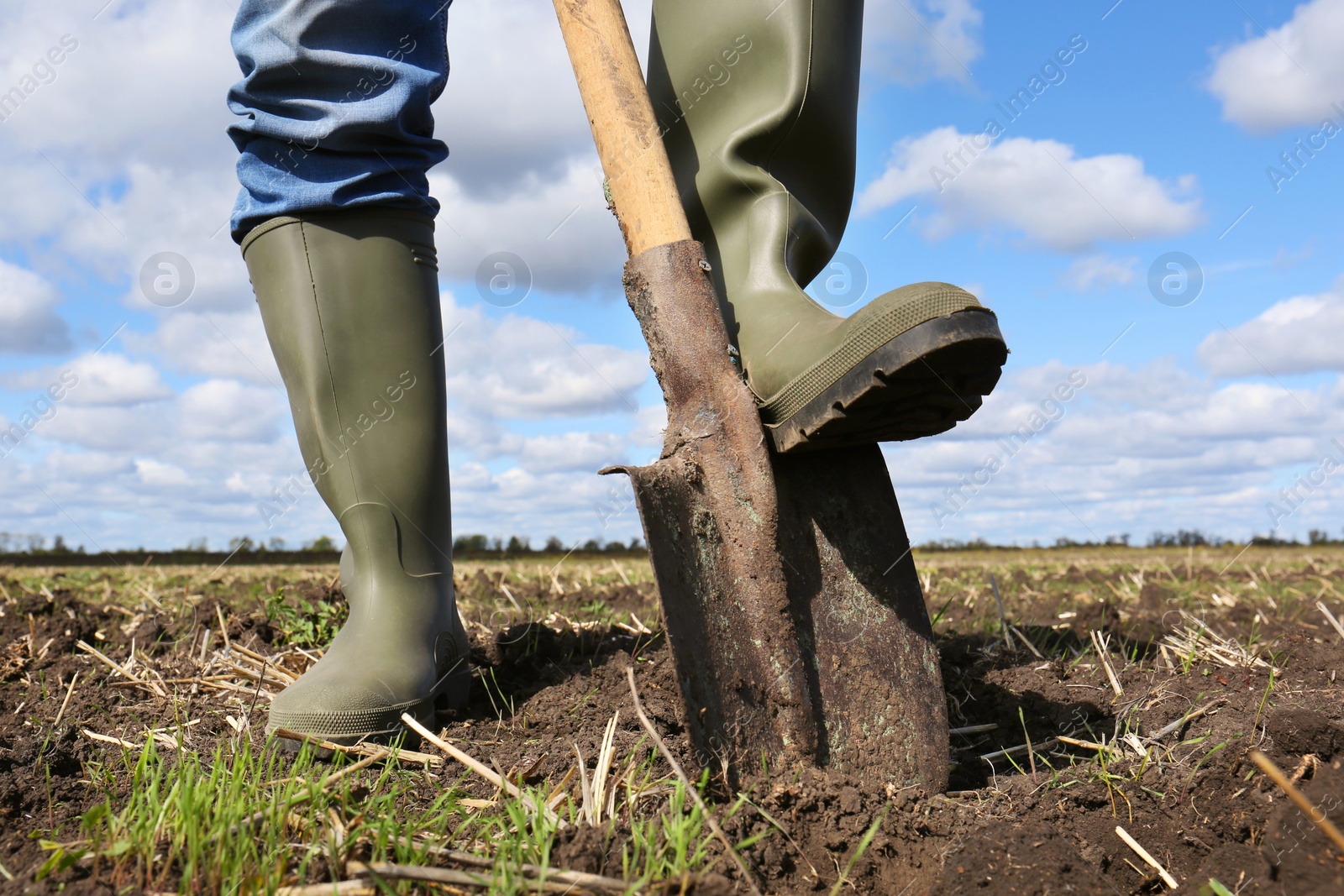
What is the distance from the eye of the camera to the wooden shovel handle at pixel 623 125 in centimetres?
187

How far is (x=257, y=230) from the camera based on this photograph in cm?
198

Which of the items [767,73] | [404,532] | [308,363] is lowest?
[404,532]

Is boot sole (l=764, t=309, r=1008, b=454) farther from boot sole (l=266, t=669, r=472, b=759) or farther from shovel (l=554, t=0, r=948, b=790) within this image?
Result: boot sole (l=266, t=669, r=472, b=759)

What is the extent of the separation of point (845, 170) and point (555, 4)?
2.41ft

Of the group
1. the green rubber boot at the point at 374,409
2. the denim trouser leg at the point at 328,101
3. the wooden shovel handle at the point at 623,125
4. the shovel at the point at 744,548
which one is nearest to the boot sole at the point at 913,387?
the shovel at the point at 744,548

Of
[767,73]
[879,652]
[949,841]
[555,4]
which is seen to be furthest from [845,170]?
[949,841]

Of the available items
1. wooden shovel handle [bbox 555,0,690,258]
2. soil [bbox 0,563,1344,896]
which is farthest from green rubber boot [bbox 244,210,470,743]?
wooden shovel handle [bbox 555,0,690,258]

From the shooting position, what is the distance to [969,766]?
5.84ft

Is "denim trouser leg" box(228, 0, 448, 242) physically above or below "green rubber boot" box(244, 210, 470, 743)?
above

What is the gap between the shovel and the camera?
1.58 metres

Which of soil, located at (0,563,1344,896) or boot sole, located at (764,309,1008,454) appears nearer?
soil, located at (0,563,1344,896)

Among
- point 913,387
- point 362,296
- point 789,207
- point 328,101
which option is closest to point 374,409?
point 362,296

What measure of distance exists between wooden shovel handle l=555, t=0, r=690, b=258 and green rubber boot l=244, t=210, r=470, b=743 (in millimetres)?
484

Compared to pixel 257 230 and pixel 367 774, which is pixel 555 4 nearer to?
pixel 257 230
